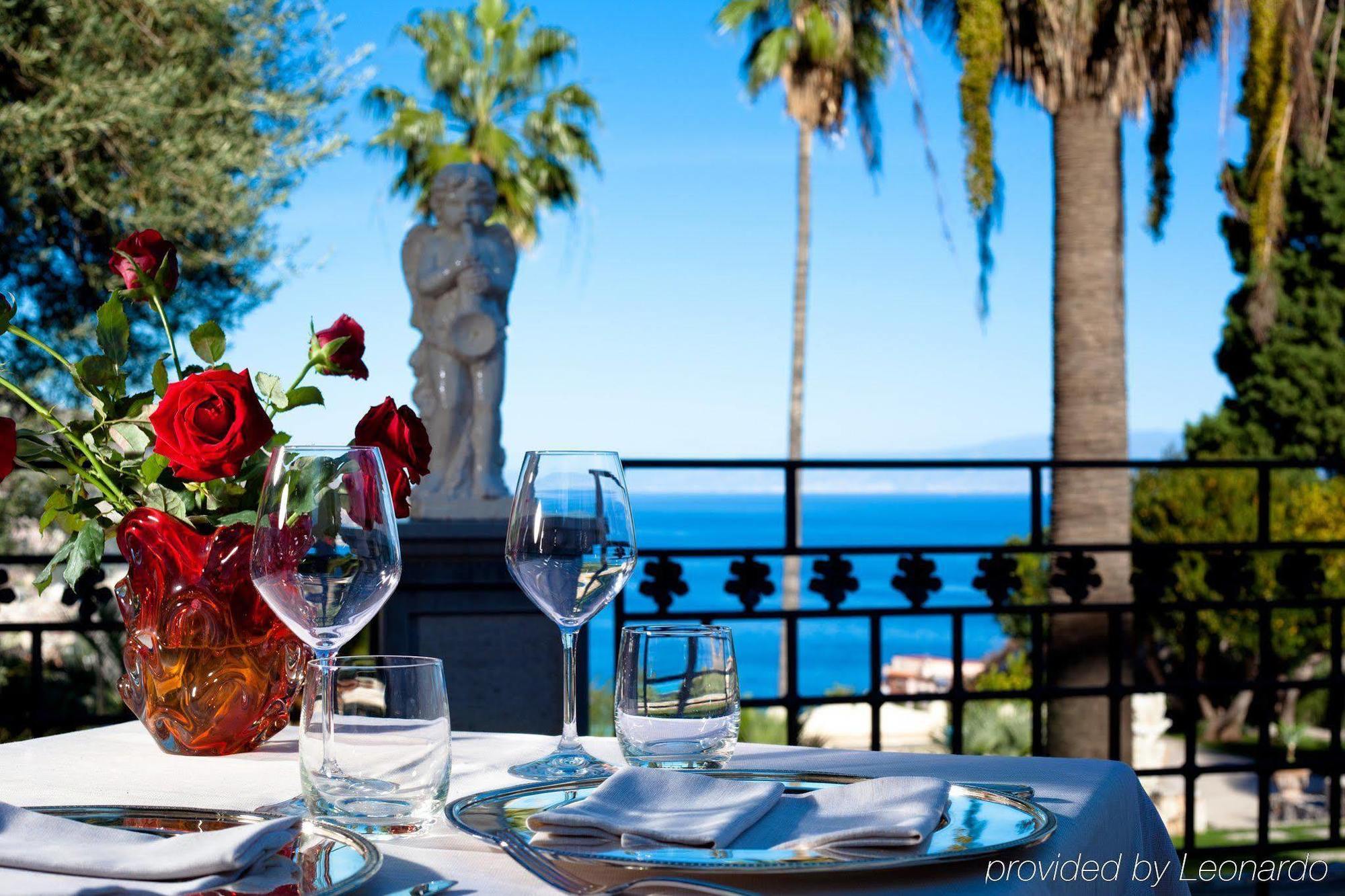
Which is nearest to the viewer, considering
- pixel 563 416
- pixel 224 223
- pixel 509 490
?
pixel 509 490

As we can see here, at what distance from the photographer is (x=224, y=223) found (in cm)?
712

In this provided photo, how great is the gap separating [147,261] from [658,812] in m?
0.83

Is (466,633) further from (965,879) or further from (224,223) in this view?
(224,223)

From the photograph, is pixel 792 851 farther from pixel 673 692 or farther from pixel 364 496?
pixel 364 496

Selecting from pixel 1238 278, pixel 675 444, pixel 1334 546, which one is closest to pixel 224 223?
pixel 1334 546

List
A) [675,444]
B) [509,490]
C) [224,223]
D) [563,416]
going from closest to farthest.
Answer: [509,490]
[224,223]
[563,416]
[675,444]

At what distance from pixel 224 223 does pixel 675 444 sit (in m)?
65.1

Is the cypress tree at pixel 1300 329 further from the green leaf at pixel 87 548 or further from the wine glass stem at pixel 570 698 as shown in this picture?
the green leaf at pixel 87 548

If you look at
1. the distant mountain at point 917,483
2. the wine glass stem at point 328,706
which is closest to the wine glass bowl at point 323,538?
the wine glass stem at point 328,706

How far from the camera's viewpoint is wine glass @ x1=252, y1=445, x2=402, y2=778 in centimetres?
100

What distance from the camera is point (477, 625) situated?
3607 millimetres

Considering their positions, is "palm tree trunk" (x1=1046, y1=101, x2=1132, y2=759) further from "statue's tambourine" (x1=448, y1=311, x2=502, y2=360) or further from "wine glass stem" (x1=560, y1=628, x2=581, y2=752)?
"wine glass stem" (x1=560, y1=628, x2=581, y2=752)

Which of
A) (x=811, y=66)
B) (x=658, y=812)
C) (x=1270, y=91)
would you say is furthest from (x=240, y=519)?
(x=811, y=66)

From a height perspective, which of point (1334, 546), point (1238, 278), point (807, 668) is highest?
point (1238, 278)
